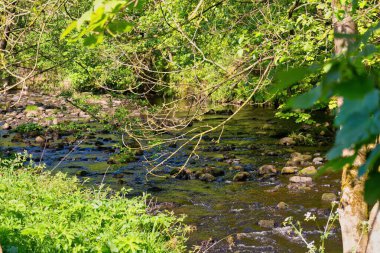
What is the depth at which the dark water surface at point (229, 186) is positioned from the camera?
8250 mm

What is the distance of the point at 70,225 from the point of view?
544 centimetres

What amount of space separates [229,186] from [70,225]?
603 cm

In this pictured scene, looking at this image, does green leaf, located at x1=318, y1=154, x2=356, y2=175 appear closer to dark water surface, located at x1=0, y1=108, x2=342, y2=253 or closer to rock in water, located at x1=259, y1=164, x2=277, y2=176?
dark water surface, located at x1=0, y1=108, x2=342, y2=253

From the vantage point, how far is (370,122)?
682 mm

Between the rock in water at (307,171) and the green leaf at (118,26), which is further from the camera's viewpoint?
the rock in water at (307,171)

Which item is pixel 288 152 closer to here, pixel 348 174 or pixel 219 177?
pixel 219 177

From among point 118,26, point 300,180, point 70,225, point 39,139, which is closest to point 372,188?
point 118,26

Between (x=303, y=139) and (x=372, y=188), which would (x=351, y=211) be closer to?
(x=372, y=188)

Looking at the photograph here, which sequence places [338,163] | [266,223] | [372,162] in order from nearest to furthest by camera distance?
[372,162]
[338,163]
[266,223]

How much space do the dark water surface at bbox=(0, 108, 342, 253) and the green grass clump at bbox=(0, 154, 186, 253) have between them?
920 millimetres

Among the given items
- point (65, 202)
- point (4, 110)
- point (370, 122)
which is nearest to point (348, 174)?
point (65, 202)

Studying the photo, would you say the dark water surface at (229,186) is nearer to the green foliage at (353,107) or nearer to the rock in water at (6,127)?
the rock in water at (6,127)

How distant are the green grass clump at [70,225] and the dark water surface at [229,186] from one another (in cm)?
92

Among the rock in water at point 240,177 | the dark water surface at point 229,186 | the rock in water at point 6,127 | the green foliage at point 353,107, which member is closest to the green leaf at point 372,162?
the green foliage at point 353,107
